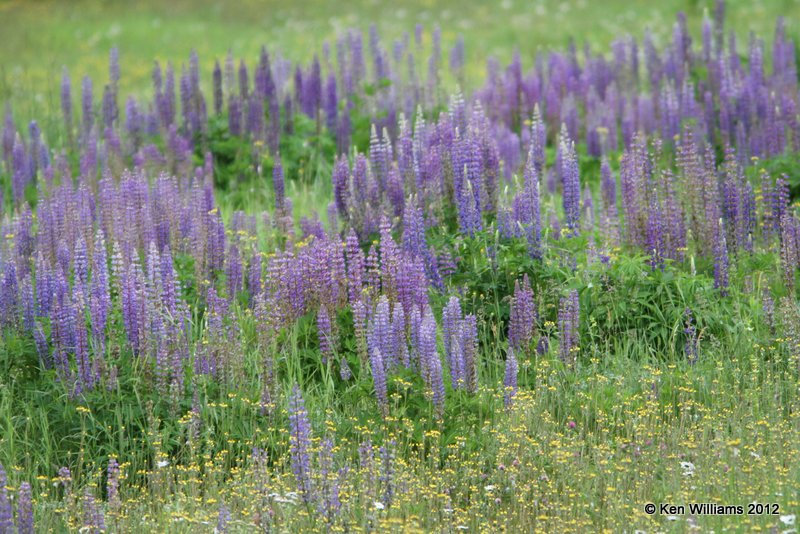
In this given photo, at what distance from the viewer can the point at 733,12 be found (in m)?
20.3

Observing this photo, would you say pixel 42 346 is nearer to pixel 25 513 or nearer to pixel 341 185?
pixel 25 513

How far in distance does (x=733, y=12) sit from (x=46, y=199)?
14091mm

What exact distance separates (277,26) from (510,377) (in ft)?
51.9

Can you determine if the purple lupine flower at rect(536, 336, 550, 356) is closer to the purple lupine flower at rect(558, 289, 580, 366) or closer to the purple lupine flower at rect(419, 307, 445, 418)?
the purple lupine flower at rect(558, 289, 580, 366)

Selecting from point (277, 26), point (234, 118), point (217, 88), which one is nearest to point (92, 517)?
point (234, 118)

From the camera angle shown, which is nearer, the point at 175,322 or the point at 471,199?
the point at 175,322

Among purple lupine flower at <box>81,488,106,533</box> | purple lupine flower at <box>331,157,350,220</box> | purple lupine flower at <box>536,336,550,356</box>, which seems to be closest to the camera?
purple lupine flower at <box>81,488,106,533</box>

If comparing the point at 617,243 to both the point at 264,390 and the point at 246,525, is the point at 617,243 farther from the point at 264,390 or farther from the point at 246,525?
the point at 246,525

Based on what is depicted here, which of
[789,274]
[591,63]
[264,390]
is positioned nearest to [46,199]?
[264,390]

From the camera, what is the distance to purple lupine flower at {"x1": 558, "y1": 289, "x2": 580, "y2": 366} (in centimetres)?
768

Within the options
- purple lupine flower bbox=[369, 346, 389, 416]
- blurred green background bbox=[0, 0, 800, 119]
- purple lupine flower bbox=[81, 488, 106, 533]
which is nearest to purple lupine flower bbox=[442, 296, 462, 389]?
purple lupine flower bbox=[369, 346, 389, 416]

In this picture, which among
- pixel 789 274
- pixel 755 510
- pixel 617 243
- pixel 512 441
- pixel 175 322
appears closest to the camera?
pixel 755 510

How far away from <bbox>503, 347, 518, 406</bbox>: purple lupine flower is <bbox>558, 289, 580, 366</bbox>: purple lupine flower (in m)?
0.56

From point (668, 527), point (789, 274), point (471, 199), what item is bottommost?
point (668, 527)
